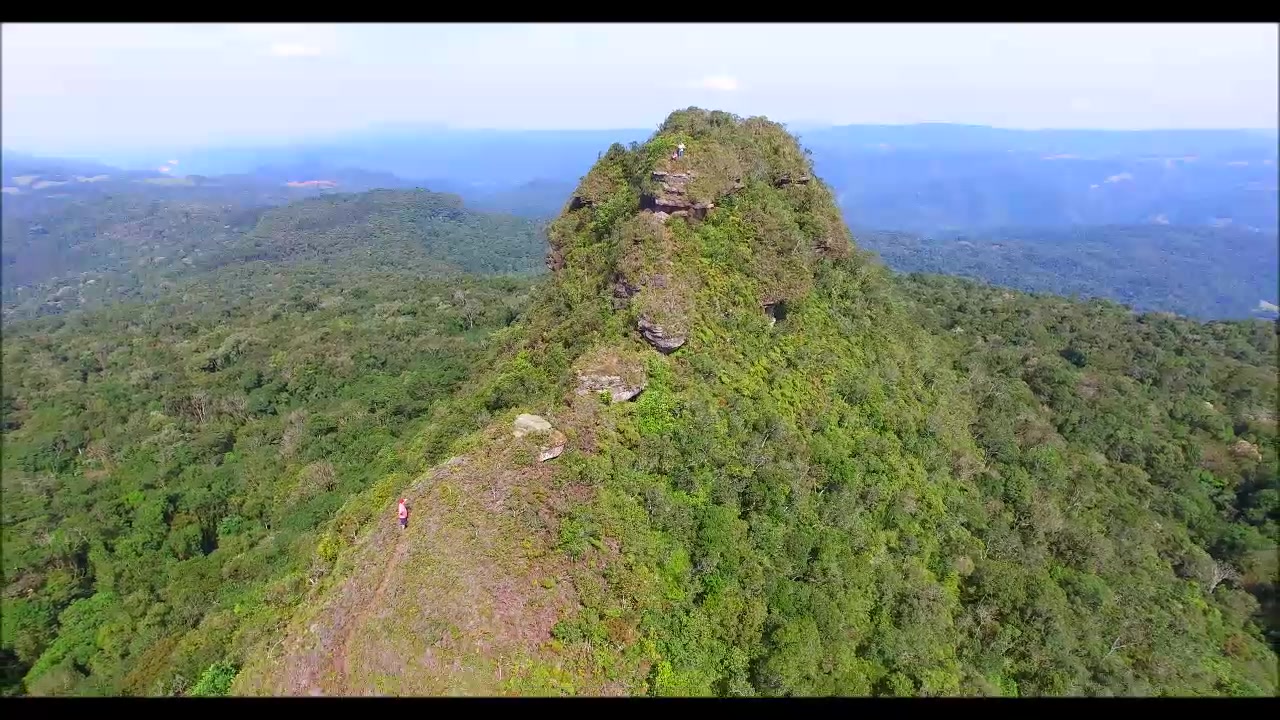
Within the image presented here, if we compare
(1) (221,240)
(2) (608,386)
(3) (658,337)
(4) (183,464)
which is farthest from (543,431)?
(1) (221,240)

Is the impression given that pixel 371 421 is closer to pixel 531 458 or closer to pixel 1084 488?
pixel 531 458

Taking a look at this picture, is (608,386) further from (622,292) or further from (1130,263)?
(1130,263)

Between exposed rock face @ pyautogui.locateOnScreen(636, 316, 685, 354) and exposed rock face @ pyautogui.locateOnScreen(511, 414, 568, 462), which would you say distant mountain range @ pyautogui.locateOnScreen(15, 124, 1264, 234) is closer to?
exposed rock face @ pyautogui.locateOnScreen(636, 316, 685, 354)

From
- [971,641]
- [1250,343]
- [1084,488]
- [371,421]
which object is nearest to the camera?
[971,641]

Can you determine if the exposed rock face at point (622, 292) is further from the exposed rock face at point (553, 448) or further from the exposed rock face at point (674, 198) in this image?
the exposed rock face at point (553, 448)

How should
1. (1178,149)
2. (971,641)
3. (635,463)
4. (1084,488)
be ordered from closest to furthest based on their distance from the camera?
(635,463)
(971,641)
(1084,488)
(1178,149)

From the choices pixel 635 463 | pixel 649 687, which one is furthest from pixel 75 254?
pixel 649 687

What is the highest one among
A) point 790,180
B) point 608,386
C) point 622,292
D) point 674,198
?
point 790,180
